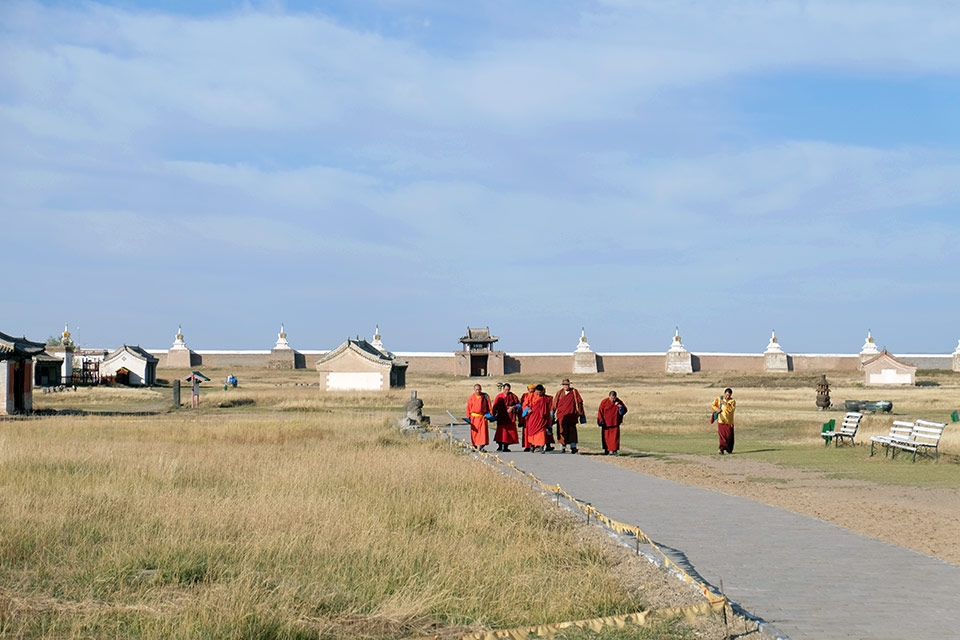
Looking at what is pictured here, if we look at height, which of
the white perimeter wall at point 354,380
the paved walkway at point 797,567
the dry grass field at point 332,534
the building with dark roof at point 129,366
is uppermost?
the building with dark roof at point 129,366

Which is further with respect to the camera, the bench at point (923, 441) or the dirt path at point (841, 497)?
the bench at point (923, 441)

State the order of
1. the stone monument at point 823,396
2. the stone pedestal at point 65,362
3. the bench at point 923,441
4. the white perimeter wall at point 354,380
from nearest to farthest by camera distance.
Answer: the bench at point 923,441 → the stone monument at point 823,396 → the white perimeter wall at point 354,380 → the stone pedestal at point 65,362

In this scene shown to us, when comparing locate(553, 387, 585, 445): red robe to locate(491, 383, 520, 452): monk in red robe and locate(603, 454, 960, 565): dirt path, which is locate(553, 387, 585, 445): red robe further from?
locate(603, 454, 960, 565): dirt path

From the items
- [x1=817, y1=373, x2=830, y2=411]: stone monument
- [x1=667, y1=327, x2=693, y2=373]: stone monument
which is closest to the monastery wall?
[x1=667, y1=327, x2=693, y2=373]: stone monument

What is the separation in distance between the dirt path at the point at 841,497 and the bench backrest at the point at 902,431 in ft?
8.73

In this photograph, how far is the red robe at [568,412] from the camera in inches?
812

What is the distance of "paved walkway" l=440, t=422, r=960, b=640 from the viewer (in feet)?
21.0

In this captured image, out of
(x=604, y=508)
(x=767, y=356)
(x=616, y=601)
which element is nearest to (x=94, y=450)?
(x=604, y=508)

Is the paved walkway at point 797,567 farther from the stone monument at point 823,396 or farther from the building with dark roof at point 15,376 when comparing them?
the stone monument at point 823,396

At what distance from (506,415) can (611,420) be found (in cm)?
210

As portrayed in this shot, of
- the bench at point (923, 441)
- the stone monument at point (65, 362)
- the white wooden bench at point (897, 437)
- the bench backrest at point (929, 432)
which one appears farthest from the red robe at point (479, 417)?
the stone monument at point (65, 362)

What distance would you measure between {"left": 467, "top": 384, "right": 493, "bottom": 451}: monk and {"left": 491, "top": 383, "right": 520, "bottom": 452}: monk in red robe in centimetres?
20

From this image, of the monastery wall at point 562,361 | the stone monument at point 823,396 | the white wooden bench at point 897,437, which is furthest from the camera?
the monastery wall at point 562,361

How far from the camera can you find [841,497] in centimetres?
1327
